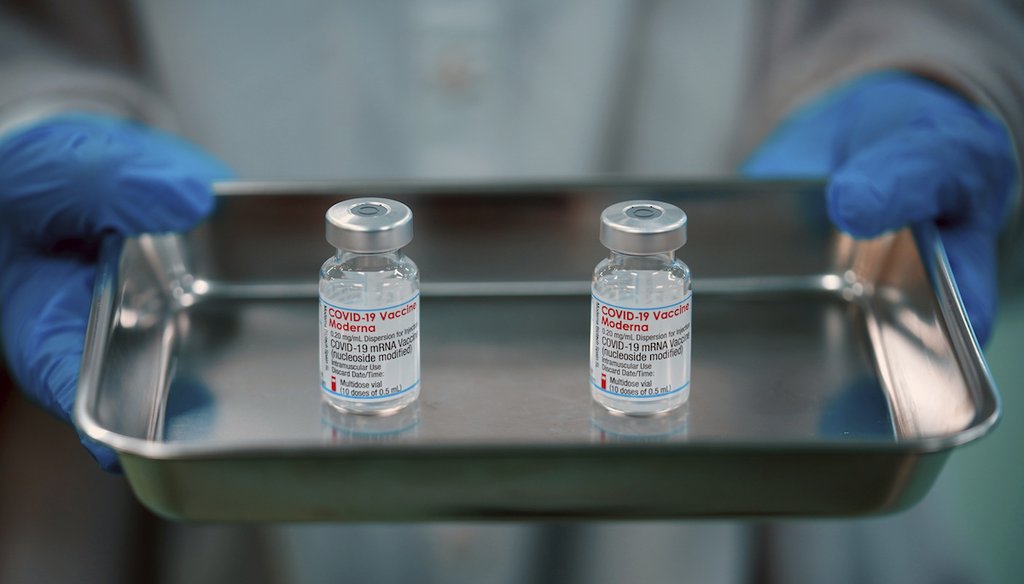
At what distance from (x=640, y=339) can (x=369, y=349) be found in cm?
19

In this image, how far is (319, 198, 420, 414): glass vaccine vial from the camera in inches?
26.9

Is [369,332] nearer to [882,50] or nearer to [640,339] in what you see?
[640,339]

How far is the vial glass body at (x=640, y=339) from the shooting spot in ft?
2.23

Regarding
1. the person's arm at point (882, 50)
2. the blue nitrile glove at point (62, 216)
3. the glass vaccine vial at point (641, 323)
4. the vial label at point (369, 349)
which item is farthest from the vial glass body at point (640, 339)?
the person's arm at point (882, 50)

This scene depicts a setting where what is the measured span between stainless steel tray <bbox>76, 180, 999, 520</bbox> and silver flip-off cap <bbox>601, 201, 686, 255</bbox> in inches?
5.1

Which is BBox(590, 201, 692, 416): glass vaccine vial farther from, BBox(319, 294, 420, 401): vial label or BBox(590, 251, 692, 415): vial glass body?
BBox(319, 294, 420, 401): vial label

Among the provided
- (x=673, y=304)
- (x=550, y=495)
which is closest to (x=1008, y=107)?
(x=673, y=304)

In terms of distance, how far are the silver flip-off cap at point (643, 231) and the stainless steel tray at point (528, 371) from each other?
0.13m

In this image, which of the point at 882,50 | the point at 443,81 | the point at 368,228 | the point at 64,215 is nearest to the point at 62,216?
the point at 64,215

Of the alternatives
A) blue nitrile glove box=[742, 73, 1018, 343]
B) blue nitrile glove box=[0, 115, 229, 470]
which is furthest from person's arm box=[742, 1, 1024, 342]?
blue nitrile glove box=[0, 115, 229, 470]

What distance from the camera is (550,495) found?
618 mm

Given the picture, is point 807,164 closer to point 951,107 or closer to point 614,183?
point 951,107

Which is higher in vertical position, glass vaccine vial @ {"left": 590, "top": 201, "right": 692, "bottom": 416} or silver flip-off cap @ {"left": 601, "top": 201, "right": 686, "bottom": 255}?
silver flip-off cap @ {"left": 601, "top": 201, "right": 686, "bottom": 255}

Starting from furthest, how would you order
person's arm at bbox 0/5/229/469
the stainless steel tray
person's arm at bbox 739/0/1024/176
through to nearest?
person's arm at bbox 739/0/1024/176
person's arm at bbox 0/5/229/469
the stainless steel tray
